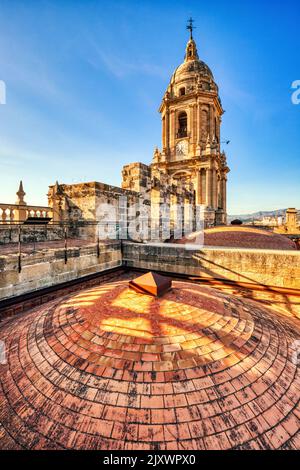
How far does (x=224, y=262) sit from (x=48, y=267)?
5.27 m

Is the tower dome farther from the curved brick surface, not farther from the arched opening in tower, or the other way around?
the curved brick surface

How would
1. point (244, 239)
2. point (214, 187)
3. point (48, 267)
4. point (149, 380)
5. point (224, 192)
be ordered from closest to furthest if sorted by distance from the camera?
1. point (149, 380)
2. point (48, 267)
3. point (244, 239)
4. point (214, 187)
5. point (224, 192)

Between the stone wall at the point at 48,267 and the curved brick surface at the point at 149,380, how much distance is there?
1.52 metres

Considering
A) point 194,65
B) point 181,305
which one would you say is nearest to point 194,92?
point 194,65

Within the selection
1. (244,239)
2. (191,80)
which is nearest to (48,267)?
(244,239)

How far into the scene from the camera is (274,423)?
1928 millimetres

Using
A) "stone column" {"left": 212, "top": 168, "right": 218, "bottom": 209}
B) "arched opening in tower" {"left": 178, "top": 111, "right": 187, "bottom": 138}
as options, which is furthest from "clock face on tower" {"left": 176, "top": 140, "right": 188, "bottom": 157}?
"stone column" {"left": 212, "top": 168, "right": 218, "bottom": 209}

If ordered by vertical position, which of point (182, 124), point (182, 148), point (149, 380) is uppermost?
point (182, 124)

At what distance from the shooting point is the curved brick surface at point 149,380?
70.7 inches

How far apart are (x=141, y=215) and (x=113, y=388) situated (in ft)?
27.7

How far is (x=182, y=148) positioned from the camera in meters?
29.1

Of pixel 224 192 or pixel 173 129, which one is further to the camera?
pixel 224 192

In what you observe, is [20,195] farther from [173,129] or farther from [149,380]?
[173,129]

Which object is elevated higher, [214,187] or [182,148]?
[182,148]
